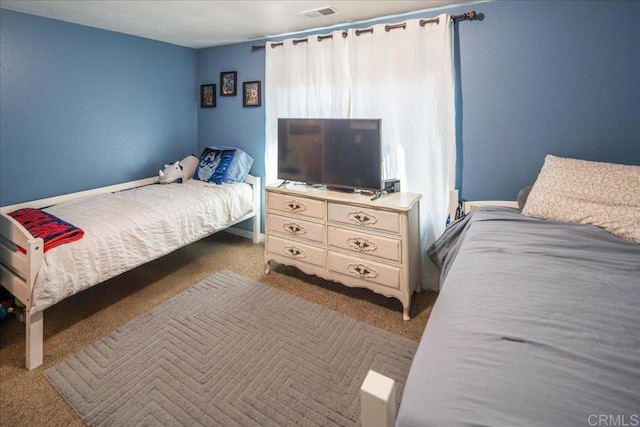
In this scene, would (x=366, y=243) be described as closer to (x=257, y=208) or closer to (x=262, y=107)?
(x=257, y=208)

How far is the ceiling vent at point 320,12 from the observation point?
2489mm

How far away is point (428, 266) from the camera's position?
2752mm

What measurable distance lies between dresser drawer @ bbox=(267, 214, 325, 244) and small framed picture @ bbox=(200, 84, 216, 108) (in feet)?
6.15

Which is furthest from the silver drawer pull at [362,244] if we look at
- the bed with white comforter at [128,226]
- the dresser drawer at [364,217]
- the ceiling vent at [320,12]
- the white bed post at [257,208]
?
the ceiling vent at [320,12]

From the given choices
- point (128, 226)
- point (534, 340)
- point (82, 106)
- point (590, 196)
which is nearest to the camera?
point (534, 340)

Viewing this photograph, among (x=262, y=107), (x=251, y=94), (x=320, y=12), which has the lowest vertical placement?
(x=262, y=107)

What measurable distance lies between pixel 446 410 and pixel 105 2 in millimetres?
3101

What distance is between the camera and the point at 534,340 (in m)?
0.89

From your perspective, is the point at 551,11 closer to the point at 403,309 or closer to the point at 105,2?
the point at 403,309

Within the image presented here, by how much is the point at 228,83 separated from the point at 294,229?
2.04 metres

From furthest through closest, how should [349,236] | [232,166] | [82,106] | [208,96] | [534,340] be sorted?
1. [208,96]
2. [232,166]
3. [82,106]
4. [349,236]
5. [534,340]

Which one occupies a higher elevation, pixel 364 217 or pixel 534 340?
pixel 364 217

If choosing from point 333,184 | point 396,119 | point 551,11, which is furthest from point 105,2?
point 551,11

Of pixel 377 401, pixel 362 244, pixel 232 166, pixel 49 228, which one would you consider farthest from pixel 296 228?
pixel 377 401
